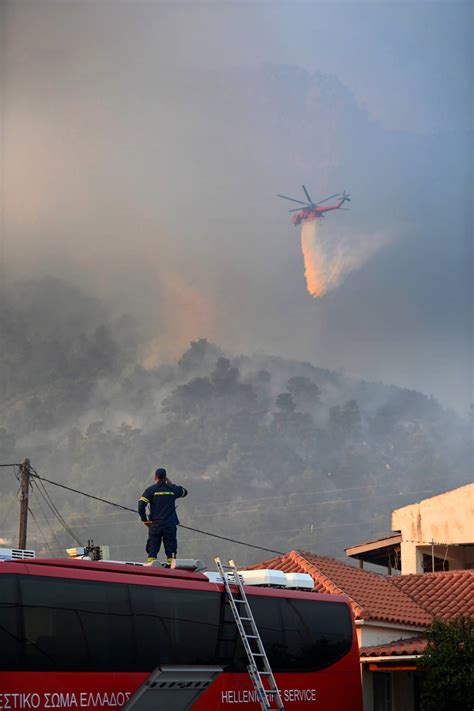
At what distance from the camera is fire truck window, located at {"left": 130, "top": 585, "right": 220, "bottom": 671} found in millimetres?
14906

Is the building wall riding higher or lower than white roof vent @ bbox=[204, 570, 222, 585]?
higher

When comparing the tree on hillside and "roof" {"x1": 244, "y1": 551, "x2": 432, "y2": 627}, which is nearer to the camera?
the tree on hillside

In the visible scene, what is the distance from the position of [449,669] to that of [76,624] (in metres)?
9.92

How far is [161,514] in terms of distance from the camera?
18.2 m

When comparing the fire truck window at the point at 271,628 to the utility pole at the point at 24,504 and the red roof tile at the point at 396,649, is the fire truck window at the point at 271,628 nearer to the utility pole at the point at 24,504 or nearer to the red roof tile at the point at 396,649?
the red roof tile at the point at 396,649

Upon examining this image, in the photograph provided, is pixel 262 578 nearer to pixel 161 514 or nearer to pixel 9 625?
pixel 161 514

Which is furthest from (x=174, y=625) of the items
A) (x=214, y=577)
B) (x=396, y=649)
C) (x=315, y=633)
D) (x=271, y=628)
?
(x=396, y=649)

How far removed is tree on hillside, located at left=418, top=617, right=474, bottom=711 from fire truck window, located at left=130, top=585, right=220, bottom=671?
7096 mm

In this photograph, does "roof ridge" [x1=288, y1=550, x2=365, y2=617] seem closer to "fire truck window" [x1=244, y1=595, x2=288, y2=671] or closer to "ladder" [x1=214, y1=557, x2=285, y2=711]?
"fire truck window" [x1=244, y1=595, x2=288, y2=671]

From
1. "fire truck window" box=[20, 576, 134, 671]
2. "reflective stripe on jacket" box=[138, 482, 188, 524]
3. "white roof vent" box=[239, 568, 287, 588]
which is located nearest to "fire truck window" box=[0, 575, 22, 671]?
"fire truck window" box=[20, 576, 134, 671]

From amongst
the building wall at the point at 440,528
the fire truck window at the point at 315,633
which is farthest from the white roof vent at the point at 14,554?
the building wall at the point at 440,528

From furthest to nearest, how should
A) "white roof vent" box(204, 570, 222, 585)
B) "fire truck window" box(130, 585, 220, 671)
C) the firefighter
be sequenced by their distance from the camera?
1. the firefighter
2. "white roof vent" box(204, 570, 222, 585)
3. "fire truck window" box(130, 585, 220, 671)

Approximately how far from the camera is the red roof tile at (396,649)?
23906mm

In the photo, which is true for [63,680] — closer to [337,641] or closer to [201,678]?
[201,678]
